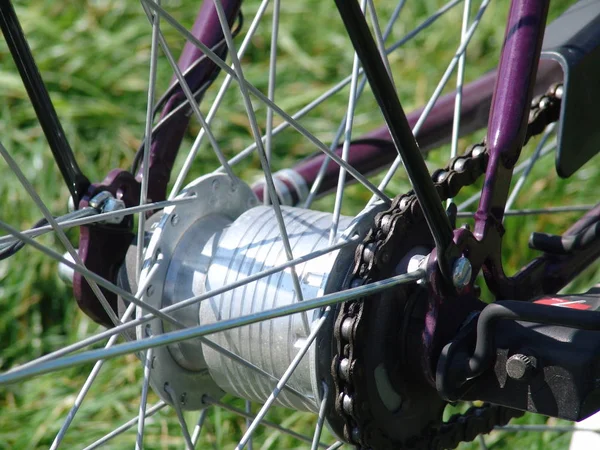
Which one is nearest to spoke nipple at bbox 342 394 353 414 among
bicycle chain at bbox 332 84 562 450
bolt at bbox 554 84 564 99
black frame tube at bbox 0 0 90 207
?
bicycle chain at bbox 332 84 562 450

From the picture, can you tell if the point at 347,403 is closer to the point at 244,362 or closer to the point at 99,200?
the point at 244,362

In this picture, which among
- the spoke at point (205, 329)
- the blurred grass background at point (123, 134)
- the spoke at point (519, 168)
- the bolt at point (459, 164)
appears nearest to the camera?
the spoke at point (205, 329)

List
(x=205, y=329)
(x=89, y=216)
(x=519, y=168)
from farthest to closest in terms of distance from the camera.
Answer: (x=519, y=168) < (x=89, y=216) < (x=205, y=329)

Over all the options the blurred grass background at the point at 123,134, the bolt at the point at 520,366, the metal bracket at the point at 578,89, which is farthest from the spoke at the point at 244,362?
the blurred grass background at the point at 123,134

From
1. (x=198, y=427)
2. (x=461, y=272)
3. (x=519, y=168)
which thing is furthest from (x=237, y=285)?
(x=519, y=168)

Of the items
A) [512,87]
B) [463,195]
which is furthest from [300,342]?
[463,195]

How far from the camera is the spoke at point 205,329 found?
653mm

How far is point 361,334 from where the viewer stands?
85 cm

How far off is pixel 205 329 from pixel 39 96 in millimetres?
326

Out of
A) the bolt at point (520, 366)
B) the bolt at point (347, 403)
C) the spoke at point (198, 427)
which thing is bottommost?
the spoke at point (198, 427)

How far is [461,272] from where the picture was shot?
34.1 inches

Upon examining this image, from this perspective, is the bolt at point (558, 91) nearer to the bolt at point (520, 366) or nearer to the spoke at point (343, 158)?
the spoke at point (343, 158)

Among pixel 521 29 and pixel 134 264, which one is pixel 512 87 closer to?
pixel 521 29

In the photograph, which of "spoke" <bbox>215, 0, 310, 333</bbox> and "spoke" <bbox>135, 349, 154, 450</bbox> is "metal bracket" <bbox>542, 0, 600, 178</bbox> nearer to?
"spoke" <bbox>215, 0, 310, 333</bbox>
